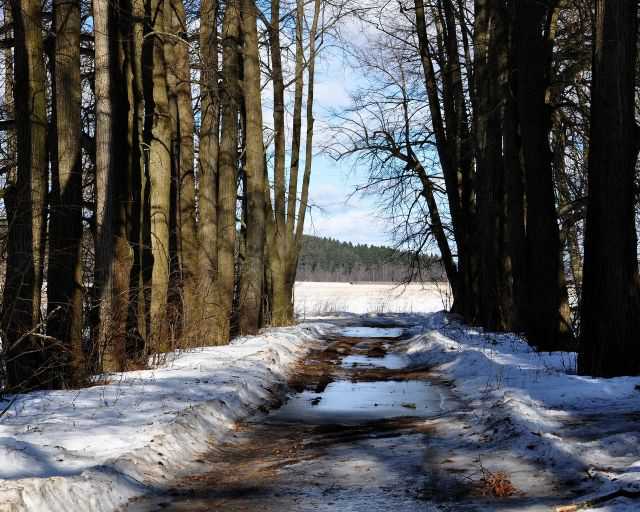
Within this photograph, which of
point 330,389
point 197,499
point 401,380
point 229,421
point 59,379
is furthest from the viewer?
point 401,380

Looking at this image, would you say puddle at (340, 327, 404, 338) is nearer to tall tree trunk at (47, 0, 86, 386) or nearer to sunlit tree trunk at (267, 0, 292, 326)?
sunlit tree trunk at (267, 0, 292, 326)

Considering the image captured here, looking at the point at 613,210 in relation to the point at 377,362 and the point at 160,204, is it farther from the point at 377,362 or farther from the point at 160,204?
the point at 160,204

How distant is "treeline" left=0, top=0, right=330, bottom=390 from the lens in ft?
29.8

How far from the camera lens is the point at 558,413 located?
23.2 ft

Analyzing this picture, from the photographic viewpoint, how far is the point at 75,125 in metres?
9.59

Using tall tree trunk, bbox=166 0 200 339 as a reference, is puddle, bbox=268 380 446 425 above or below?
below

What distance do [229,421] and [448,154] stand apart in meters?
17.0

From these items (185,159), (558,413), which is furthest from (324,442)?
(185,159)

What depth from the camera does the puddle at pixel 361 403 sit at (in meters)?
8.46

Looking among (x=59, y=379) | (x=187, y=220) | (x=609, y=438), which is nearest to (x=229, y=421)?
(x=59, y=379)

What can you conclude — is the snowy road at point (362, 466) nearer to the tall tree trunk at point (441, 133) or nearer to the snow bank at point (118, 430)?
the snow bank at point (118, 430)

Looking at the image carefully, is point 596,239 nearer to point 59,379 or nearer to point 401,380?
point 401,380

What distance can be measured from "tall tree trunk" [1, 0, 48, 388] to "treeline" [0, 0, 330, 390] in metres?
0.02

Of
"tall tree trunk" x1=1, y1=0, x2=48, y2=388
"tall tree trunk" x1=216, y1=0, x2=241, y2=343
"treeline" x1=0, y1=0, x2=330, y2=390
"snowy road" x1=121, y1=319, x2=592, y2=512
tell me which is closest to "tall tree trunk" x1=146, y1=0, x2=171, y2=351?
"treeline" x1=0, y1=0, x2=330, y2=390
